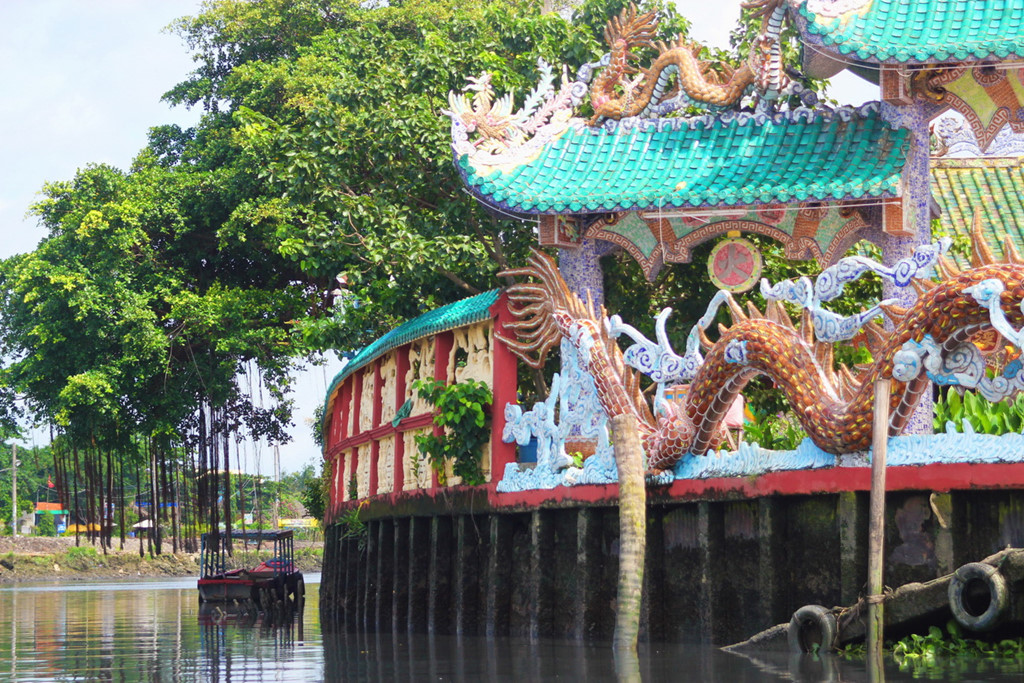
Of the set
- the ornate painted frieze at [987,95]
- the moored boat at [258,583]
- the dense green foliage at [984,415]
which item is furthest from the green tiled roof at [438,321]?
the moored boat at [258,583]

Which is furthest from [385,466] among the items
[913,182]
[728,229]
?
[913,182]

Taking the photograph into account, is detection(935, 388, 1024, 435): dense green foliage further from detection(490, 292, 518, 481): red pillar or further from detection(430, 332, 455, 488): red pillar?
detection(430, 332, 455, 488): red pillar

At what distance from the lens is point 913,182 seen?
50.4 feet

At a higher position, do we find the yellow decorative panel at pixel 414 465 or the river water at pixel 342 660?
the yellow decorative panel at pixel 414 465

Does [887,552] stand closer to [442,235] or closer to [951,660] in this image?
[951,660]

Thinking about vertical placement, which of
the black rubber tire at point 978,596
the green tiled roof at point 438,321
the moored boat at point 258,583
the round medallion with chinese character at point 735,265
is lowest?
the moored boat at point 258,583

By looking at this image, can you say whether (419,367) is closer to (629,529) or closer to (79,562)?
(629,529)

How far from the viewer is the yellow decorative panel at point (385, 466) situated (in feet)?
63.3

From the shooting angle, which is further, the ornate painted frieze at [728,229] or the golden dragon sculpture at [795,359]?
the ornate painted frieze at [728,229]

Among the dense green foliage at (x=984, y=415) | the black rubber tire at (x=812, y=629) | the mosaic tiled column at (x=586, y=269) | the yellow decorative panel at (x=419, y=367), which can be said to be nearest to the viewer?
the black rubber tire at (x=812, y=629)

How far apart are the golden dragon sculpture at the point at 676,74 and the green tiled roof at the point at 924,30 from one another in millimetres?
731

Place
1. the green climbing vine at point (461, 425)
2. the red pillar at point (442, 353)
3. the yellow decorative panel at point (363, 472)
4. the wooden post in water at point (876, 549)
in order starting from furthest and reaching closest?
the yellow decorative panel at point (363, 472), the red pillar at point (442, 353), the green climbing vine at point (461, 425), the wooden post in water at point (876, 549)

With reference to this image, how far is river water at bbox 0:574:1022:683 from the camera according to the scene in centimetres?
1071

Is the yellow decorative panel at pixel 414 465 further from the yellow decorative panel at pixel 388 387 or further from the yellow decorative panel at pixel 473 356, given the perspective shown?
the yellow decorative panel at pixel 473 356
